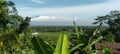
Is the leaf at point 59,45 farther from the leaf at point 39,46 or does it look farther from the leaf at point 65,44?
the leaf at point 39,46

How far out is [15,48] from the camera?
36.1 ft

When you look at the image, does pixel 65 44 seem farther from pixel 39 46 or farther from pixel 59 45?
pixel 39 46

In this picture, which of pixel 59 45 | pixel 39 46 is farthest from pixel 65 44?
pixel 39 46

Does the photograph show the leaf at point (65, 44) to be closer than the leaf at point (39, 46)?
Yes

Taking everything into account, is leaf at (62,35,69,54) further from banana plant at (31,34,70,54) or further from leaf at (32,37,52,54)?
leaf at (32,37,52,54)

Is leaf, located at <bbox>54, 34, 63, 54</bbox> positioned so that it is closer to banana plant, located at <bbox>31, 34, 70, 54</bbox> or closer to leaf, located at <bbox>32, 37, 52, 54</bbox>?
banana plant, located at <bbox>31, 34, 70, 54</bbox>

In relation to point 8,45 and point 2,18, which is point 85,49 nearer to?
point 8,45

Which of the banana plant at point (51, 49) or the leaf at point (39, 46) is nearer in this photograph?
the banana plant at point (51, 49)

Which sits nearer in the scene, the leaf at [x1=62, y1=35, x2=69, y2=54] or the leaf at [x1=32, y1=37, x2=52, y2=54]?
the leaf at [x1=62, y1=35, x2=69, y2=54]

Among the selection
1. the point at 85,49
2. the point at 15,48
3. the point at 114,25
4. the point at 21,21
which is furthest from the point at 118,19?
the point at 85,49

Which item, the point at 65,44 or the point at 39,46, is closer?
the point at 65,44

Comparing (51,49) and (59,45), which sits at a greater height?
(59,45)

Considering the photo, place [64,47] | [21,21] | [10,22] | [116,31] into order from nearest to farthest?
[64,47] → [10,22] → [21,21] → [116,31]

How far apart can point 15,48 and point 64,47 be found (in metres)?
8.38
